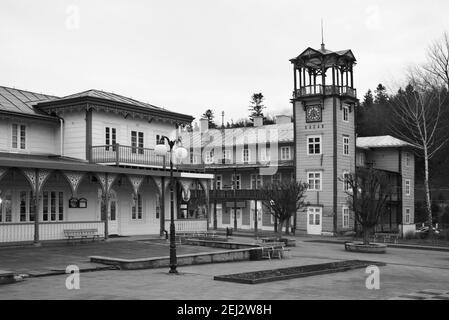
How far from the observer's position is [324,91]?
48.2 meters

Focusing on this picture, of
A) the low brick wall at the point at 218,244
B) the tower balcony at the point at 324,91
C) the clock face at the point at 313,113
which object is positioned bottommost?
the low brick wall at the point at 218,244

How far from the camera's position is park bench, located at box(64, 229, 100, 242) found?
1043 inches

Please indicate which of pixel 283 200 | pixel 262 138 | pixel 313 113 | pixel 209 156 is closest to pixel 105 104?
pixel 283 200

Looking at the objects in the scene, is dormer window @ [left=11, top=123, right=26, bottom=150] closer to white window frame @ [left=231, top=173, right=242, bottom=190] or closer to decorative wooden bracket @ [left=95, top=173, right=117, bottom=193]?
decorative wooden bracket @ [left=95, top=173, right=117, bottom=193]

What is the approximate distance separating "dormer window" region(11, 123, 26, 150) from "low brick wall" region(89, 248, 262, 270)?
11847mm

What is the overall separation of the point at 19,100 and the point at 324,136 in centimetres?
2572

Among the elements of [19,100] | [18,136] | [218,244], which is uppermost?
[19,100]

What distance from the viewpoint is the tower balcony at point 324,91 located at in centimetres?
4822

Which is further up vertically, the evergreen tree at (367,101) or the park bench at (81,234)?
the evergreen tree at (367,101)

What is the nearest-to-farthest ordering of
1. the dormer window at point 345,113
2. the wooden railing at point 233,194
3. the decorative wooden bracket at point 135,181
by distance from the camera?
the decorative wooden bracket at point 135,181 < the dormer window at point 345,113 < the wooden railing at point 233,194

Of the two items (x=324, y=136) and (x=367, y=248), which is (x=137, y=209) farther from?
(x=324, y=136)

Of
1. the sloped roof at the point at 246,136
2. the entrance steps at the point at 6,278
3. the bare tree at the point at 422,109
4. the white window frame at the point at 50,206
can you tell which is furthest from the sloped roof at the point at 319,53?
the entrance steps at the point at 6,278

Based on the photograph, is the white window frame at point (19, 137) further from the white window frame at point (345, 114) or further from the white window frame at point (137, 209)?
the white window frame at point (345, 114)

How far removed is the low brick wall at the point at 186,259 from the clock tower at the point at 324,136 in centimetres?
2487
